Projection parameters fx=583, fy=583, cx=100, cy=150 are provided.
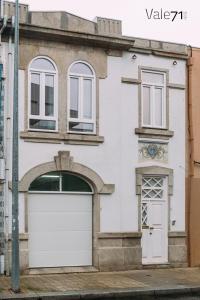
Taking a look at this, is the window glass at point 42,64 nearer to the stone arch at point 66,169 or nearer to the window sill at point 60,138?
the window sill at point 60,138

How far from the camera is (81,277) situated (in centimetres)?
1597

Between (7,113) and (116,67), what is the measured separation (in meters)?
3.76

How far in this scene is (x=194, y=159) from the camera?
1884cm

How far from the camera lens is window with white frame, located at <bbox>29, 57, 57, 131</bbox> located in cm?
1670

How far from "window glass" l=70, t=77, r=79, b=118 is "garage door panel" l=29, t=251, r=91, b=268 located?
4.04m

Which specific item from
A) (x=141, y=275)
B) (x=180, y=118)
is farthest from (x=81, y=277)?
(x=180, y=118)

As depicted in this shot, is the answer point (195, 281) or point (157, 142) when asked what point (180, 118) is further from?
point (195, 281)

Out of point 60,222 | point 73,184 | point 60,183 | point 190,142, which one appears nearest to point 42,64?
point 60,183

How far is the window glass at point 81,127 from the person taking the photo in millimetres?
17141

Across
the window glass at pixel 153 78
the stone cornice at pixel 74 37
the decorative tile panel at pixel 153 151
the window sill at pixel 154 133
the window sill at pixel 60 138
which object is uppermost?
the stone cornice at pixel 74 37

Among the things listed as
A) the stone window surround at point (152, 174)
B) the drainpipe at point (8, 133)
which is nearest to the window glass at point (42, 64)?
the drainpipe at point (8, 133)

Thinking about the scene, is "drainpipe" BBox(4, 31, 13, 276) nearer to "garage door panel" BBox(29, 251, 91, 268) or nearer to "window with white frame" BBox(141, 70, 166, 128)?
"garage door panel" BBox(29, 251, 91, 268)

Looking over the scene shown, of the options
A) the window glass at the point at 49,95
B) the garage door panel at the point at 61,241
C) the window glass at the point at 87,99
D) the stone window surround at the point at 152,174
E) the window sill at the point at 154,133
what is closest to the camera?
the garage door panel at the point at 61,241

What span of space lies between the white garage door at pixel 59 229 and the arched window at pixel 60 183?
18cm
